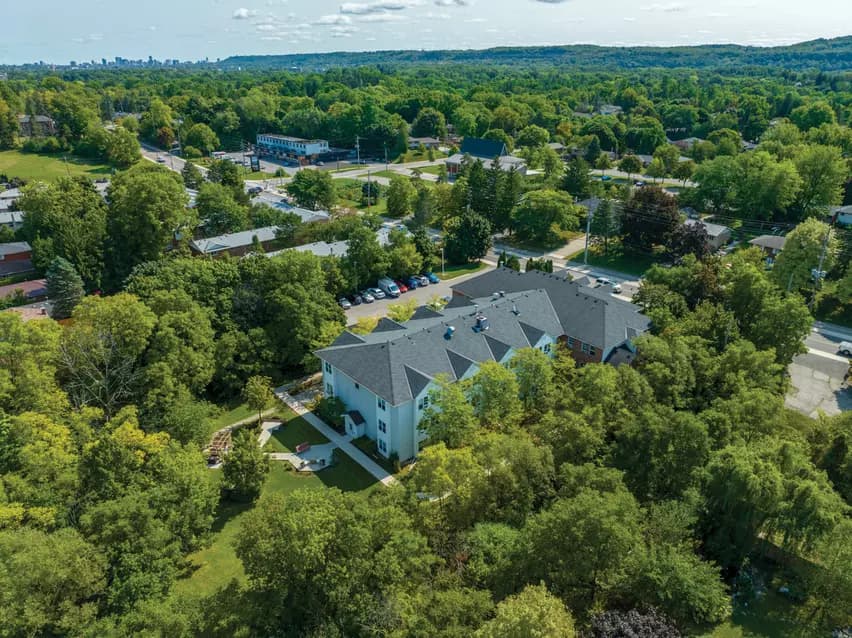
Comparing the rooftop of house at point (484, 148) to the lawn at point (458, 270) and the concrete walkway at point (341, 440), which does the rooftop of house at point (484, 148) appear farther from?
the concrete walkway at point (341, 440)

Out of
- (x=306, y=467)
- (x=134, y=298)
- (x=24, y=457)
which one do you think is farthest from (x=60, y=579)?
(x=134, y=298)

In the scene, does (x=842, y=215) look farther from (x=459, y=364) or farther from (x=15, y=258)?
(x=15, y=258)

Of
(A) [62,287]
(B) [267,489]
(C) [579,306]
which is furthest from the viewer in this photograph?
(A) [62,287]

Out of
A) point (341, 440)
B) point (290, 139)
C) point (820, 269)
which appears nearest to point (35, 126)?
point (290, 139)

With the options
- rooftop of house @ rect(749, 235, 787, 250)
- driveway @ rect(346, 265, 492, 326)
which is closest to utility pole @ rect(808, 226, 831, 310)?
rooftop of house @ rect(749, 235, 787, 250)

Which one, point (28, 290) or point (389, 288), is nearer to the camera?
point (389, 288)

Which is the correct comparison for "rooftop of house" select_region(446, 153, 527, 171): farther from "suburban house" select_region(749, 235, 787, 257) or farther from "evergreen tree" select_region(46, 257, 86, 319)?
"evergreen tree" select_region(46, 257, 86, 319)

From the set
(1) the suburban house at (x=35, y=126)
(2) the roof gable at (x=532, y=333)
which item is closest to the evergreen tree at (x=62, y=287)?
(2) the roof gable at (x=532, y=333)

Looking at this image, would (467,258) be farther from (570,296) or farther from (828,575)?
(828,575)
